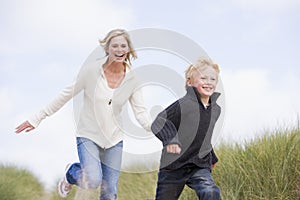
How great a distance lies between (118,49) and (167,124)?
2.90 ft

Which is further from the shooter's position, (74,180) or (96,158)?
(74,180)

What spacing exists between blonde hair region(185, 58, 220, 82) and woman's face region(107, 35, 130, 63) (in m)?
0.59

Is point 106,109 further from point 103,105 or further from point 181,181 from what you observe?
point 181,181

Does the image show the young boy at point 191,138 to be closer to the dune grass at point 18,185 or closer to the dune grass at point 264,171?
the dune grass at point 264,171

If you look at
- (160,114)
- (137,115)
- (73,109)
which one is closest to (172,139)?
(160,114)

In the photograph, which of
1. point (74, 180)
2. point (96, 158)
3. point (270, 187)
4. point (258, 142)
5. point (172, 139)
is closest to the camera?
point (172, 139)

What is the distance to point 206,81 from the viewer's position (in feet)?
15.4

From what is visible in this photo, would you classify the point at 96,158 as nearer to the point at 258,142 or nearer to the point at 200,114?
the point at 200,114

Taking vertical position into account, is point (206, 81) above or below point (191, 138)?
above

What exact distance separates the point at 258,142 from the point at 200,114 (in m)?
2.33

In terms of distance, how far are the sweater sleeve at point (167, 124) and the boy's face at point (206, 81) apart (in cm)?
25

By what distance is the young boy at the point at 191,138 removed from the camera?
457 cm

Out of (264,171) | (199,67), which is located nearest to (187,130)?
(199,67)

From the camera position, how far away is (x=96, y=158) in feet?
16.4
